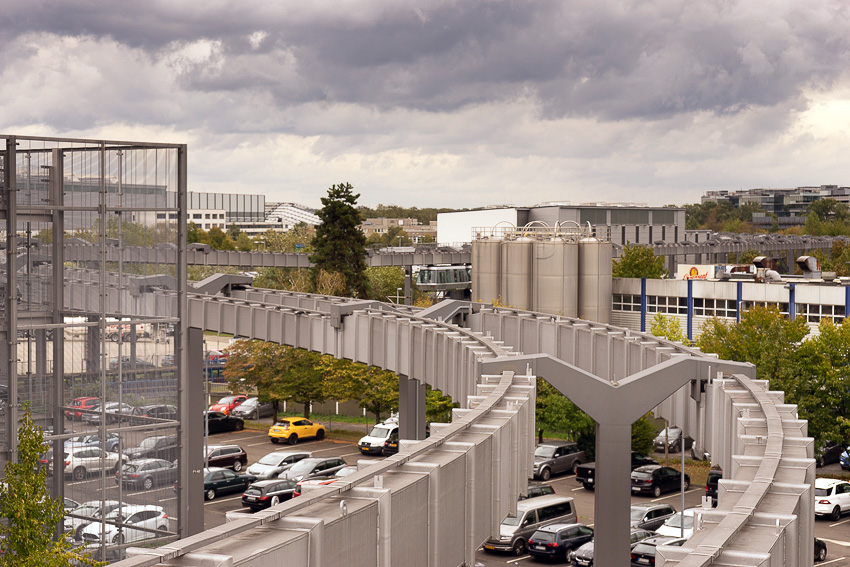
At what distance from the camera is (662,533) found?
33688 millimetres

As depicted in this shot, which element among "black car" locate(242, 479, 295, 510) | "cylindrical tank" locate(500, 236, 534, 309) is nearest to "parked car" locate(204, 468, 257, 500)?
"black car" locate(242, 479, 295, 510)

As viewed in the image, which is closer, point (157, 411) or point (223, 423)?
point (157, 411)

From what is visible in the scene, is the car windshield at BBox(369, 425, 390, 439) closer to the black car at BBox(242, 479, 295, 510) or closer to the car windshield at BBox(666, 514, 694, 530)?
the black car at BBox(242, 479, 295, 510)

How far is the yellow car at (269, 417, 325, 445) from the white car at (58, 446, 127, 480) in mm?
33398

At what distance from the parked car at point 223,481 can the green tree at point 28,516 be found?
26.1 meters

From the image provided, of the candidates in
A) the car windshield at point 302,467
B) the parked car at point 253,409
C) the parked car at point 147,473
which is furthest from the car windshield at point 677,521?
the parked car at point 253,409

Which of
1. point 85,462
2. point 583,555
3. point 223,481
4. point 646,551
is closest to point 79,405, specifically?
point 85,462

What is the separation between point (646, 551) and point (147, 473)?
665 inches

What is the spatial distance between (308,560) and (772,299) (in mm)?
57285

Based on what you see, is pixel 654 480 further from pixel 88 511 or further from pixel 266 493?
pixel 88 511

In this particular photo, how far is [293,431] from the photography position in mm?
53719

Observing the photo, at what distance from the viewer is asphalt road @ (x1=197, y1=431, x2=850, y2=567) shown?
109ft

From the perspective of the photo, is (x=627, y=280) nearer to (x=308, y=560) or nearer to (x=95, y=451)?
(x=95, y=451)

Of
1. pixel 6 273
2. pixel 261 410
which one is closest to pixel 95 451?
pixel 6 273
